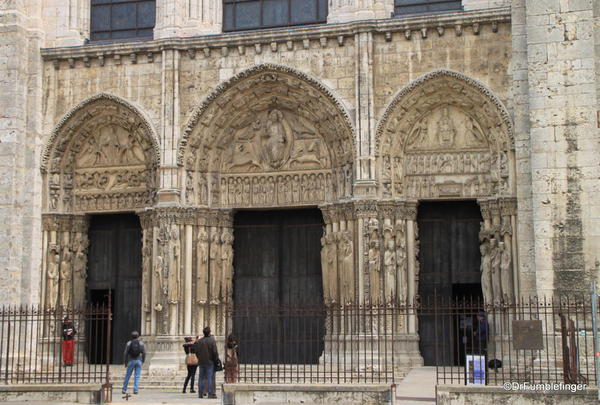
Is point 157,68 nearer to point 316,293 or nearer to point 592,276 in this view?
point 316,293

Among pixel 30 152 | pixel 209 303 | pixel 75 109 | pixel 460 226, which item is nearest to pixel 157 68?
pixel 75 109

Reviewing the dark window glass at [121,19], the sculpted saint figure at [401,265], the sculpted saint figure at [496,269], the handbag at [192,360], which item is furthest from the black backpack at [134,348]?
the dark window glass at [121,19]

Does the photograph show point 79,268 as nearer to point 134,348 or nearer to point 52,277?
point 52,277

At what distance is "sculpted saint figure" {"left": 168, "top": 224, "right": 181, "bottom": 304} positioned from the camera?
21.5 m

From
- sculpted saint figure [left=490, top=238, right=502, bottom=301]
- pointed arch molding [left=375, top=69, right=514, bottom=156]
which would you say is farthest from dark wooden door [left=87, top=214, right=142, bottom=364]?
sculpted saint figure [left=490, top=238, right=502, bottom=301]

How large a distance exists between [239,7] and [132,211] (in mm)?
5512

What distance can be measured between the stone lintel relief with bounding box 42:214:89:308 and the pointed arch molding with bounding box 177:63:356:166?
3.30 metres

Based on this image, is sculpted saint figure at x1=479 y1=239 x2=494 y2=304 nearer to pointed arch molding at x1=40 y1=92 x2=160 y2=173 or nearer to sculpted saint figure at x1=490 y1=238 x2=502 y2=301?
sculpted saint figure at x1=490 y1=238 x2=502 y2=301

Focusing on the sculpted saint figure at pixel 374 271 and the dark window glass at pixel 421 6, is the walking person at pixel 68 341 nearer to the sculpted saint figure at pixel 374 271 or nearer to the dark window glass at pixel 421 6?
the sculpted saint figure at pixel 374 271

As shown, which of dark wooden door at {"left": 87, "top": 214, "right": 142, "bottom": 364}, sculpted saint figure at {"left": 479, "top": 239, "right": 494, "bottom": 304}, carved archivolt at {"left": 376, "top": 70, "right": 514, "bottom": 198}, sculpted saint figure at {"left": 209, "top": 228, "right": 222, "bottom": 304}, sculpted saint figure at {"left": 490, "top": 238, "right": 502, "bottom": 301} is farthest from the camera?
dark wooden door at {"left": 87, "top": 214, "right": 142, "bottom": 364}

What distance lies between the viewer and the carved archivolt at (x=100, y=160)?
2267 centimetres

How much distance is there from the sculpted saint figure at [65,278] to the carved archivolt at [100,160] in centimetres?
110

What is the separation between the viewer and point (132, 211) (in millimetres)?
22828

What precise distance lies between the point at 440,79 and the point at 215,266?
6707 mm
